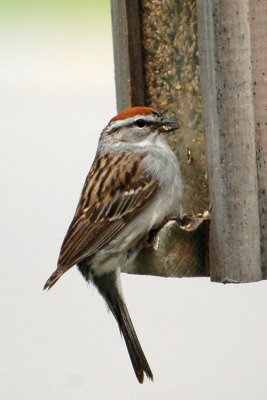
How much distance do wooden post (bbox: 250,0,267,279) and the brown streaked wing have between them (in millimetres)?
418

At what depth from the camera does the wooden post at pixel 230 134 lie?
5637 millimetres

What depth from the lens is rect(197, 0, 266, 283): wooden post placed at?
18.5ft

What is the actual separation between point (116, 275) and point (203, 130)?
580mm

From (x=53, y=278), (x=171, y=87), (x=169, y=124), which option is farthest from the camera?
(x=171, y=87)

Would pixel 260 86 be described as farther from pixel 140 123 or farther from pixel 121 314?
pixel 121 314

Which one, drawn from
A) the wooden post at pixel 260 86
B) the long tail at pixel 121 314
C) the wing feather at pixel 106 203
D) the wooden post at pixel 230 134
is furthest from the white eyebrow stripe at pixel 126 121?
the long tail at pixel 121 314

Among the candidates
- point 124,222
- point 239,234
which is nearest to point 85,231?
point 124,222

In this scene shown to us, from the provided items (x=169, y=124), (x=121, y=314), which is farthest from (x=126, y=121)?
(x=121, y=314)

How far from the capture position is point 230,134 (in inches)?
223

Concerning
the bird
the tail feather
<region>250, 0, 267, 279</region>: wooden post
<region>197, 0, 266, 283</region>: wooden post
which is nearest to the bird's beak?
the bird

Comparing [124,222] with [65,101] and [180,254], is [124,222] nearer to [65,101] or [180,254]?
[180,254]

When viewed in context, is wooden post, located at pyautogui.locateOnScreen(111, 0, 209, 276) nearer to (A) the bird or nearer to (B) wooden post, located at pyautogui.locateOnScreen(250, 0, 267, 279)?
(A) the bird

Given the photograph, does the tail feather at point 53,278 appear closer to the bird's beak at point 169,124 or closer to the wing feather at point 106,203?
the wing feather at point 106,203

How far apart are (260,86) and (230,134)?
19 cm
